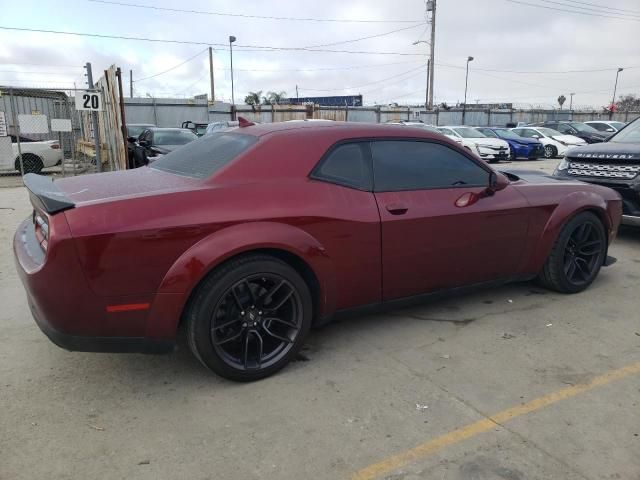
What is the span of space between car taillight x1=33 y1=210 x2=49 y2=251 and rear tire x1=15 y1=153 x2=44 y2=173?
12.5 meters

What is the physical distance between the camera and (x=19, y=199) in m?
10.2

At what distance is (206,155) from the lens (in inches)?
143

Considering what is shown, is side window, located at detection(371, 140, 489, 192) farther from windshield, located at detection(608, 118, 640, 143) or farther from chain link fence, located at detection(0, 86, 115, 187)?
chain link fence, located at detection(0, 86, 115, 187)

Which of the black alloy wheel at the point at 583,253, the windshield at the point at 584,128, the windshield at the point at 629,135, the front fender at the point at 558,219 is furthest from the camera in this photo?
the windshield at the point at 584,128

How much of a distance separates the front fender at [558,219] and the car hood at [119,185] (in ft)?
9.55

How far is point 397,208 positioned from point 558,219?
174cm

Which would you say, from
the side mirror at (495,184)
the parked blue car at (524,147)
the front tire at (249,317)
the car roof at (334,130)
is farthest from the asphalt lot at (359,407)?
the parked blue car at (524,147)

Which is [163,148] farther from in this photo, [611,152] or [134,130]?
[611,152]

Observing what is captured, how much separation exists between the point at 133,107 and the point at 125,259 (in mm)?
26591

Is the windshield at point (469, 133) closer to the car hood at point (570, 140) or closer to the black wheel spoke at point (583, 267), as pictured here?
the car hood at point (570, 140)

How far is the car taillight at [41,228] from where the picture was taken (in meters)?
2.82

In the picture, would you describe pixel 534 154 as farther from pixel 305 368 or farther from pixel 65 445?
pixel 65 445

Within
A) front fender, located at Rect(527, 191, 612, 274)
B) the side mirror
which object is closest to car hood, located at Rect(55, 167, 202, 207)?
the side mirror

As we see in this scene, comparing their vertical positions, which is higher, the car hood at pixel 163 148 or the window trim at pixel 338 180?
the window trim at pixel 338 180
